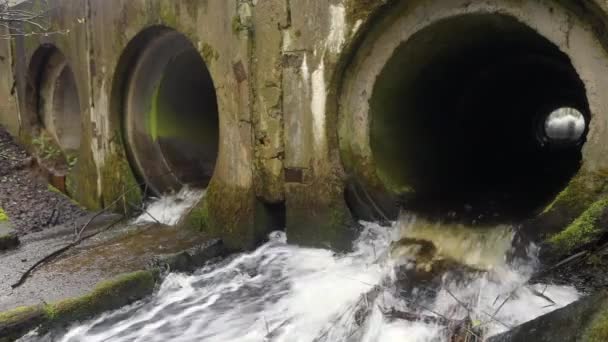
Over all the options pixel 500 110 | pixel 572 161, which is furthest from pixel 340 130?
pixel 572 161

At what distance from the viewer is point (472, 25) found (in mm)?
3637

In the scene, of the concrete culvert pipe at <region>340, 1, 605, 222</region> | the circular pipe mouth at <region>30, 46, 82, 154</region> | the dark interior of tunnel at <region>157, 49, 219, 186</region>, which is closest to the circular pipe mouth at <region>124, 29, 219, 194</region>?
the dark interior of tunnel at <region>157, 49, 219, 186</region>

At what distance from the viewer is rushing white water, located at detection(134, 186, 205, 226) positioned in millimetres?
5285

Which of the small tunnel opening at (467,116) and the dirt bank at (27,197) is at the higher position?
the small tunnel opening at (467,116)

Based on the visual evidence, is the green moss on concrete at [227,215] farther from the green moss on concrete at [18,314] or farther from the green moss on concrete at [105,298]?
the green moss on concrete at [18,314]

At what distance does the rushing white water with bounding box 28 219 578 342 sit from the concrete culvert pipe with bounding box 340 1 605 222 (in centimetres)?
63

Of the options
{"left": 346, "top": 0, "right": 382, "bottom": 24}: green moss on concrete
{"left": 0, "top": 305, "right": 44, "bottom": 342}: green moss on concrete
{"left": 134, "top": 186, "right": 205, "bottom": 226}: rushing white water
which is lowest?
{"left": 0, "top": 305, "right": 44, "bottom": 342}: green moss on concrete

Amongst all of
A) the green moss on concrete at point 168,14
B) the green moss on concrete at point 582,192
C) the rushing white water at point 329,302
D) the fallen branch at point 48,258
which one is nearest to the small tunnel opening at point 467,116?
the rushing white water at point 329,302

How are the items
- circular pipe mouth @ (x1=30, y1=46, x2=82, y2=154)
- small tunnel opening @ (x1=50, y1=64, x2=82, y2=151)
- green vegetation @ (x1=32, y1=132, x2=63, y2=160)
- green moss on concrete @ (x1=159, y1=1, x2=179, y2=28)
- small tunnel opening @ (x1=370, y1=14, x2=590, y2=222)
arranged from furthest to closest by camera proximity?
1. small tunnel opening @ (x1=50, y1=64, x2=82, y2=151)
2. circular pipe mouth @ (x1=30, y1=46, x2=82, y2=154)
3. green vegetation @ (x1=32, y1=132, x2=63, y2=160)
4. green moss on concrete @ (x1=159, y1=1, x2=179, y2=28)
5. small tunnel opening @ (x1=370, y1=14, x2=590, y2=222)

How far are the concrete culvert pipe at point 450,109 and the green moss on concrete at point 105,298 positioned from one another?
178cm

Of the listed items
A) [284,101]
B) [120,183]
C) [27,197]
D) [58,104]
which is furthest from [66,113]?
[284,101]

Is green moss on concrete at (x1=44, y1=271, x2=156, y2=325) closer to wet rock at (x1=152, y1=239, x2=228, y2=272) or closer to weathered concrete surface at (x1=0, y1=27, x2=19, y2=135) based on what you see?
wet rock at (x1=152, y1=239, x2=228, y2=272)

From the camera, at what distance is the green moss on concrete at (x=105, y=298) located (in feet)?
9.98

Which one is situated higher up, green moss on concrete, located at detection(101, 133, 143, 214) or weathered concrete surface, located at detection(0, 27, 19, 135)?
weathered concrete surface, located at detection(0, 27, 19, 135)
